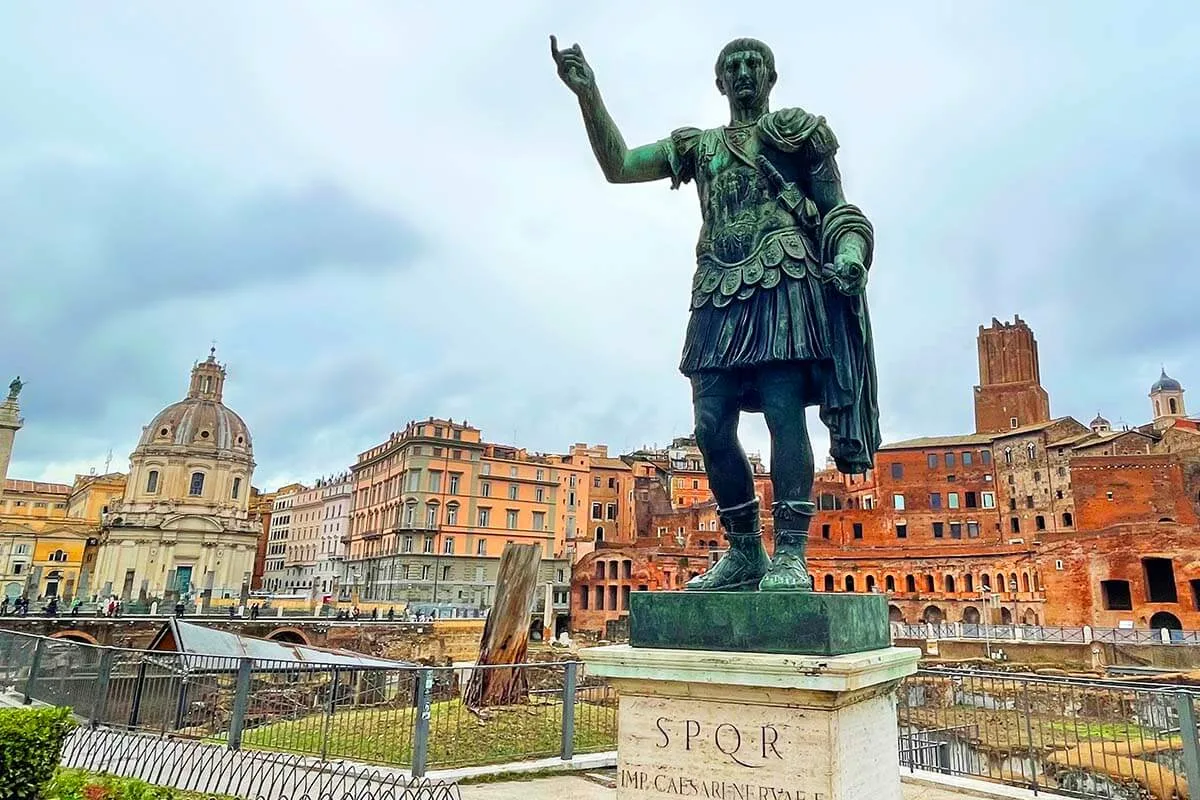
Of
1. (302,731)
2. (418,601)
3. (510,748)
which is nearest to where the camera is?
(510,748)

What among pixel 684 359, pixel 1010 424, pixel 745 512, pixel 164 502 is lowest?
pixel 745 512

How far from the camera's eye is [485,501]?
6456 cm

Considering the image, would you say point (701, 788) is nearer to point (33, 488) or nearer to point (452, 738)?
point (452, 738)

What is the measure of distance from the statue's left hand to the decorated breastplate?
0.20 meters

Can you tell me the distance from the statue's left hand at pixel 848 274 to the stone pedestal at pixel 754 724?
5.70 ft

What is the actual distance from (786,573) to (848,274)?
4.93 ft

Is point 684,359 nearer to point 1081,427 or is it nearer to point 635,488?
point 1081,427

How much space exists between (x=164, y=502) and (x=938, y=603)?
63406 millimetres

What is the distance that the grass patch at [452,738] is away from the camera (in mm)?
9617

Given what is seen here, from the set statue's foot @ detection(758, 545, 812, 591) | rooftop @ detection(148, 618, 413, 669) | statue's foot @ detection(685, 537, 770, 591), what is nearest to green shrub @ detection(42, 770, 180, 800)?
statue's foot @ detection(685, 537, 770, 591)

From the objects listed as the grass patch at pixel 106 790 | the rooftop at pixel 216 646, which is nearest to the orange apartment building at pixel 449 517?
the rooftop at pixel 216 646

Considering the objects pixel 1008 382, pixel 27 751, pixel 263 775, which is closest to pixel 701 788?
pixel 263 775

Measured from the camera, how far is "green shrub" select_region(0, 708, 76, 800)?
19.1 ft

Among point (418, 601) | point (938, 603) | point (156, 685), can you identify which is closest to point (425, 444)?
point (418, 601)
